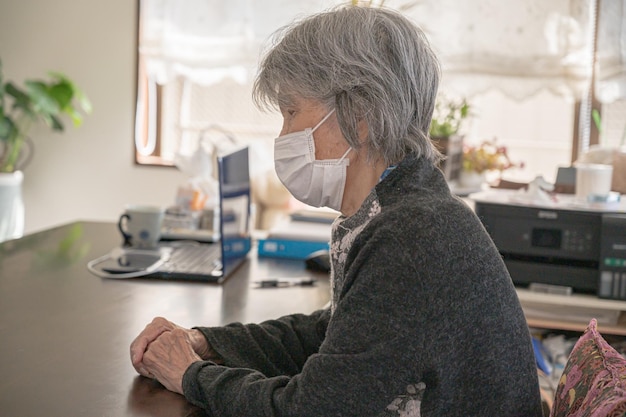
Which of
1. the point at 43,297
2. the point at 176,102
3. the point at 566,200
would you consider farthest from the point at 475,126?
the point at 43,297

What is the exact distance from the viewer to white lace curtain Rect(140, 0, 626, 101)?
451cm

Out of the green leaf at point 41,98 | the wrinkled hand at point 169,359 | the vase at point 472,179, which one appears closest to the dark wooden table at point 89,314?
the wrinkled hand at point 169,359

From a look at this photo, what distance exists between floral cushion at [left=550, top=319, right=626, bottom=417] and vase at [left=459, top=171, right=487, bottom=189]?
2.77 m

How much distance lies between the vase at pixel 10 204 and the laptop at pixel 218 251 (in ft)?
8.86

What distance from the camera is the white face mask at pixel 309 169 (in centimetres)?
131

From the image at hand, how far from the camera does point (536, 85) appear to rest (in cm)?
459

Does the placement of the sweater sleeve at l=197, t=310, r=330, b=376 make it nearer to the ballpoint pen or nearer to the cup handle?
the ballpoint pen

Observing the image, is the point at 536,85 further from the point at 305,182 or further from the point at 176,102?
the point at 305,182

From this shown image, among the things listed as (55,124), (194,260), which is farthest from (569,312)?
(55,124)

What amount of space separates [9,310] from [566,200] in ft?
5.68

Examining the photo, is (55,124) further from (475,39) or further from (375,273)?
(375,273)

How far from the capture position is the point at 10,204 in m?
4.86

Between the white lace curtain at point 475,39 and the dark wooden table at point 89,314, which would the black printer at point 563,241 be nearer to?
the dark wooden table at point 89,314

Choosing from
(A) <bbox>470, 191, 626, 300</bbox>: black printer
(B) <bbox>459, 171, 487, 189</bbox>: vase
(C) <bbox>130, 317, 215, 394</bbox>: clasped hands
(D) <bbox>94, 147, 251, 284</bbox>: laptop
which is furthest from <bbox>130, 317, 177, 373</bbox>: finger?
(B) <bbox>459, 171, 487, 189</bbox>: vase
